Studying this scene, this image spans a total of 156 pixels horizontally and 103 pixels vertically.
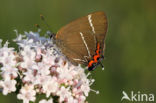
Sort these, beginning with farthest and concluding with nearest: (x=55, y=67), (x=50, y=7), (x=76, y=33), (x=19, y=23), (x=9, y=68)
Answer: (x=50, y=7), (x=19, y=23), (x=76, y=33), (x=55, y=67), (x=9, y=68)

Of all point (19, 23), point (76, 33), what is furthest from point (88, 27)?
point (19, 23)

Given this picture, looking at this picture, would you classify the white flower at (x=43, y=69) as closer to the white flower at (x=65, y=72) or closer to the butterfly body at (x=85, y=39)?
the white flower at (x=65, y=72)

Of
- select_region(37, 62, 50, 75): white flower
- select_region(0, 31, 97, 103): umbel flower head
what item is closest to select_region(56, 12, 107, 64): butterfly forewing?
select_region(0, 31, 97, 103): umbel flower head

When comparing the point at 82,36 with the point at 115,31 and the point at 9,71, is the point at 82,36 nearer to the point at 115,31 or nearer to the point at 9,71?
the point at 9,71

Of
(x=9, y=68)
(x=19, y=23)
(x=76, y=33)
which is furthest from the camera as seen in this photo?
(x=19, y=23)

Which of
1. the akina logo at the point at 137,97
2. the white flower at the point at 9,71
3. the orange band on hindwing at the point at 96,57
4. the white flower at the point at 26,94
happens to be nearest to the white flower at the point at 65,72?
the orange band on hindwing at the point at 96,57

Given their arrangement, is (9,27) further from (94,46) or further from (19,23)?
(94,46)
